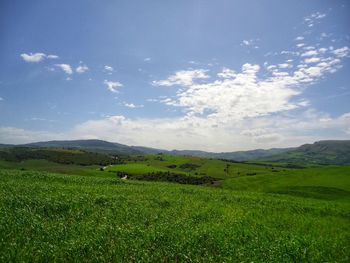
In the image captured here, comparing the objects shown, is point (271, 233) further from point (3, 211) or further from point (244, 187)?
point (244, 187)

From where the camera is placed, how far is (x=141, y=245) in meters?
14.3

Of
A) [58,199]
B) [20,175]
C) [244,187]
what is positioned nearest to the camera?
[58,199]

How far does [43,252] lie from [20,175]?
1427 inches

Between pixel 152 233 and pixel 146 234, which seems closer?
pixel 146 234

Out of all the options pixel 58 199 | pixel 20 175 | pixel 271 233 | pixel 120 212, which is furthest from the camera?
pixel 20 175

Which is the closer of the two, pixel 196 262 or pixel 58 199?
pixel 196 262

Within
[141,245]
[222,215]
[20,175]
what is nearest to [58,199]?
[141,245]

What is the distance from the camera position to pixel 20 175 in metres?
43.1

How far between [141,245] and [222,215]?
12.1 metres

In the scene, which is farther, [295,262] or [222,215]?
[222,215]

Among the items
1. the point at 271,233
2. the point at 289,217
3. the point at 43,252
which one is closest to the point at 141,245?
the point at 43,252

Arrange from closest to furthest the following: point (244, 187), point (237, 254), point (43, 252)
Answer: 1. point (43, 252)
2. point (237, 254)
3. point (244, 187)

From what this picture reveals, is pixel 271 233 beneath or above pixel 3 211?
beneath

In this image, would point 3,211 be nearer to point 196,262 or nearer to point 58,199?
point 58,199
